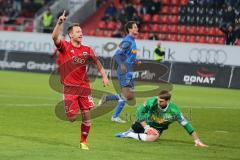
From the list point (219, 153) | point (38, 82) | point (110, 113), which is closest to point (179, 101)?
point (110, 113)

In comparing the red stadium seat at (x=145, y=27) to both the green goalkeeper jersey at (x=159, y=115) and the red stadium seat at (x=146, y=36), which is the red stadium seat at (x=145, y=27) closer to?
the red stadium seat at (x=146, y=36)

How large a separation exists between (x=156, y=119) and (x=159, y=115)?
0.57 ft

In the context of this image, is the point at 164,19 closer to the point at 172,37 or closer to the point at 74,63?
the point at 172,37

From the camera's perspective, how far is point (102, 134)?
16891mm

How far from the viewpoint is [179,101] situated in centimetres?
2659

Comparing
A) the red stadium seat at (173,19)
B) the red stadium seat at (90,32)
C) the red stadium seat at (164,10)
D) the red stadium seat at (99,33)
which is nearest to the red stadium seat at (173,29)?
the red stadium seat at (173,19)

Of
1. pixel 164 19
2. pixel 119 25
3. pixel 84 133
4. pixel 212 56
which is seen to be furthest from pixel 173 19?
pixel 84 133

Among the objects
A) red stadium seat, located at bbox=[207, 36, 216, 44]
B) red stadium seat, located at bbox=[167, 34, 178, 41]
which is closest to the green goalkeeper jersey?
red stadium seat, located at bbox=[207, 36, 216, 44]

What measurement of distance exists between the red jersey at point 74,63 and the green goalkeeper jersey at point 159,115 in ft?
5.44

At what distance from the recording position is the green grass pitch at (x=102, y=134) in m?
13.6

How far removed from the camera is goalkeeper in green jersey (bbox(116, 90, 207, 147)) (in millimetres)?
15293

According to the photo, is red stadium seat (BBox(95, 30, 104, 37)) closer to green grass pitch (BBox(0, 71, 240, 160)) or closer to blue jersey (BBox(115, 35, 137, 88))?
green grass pitch (BBox(0, 71, 240, 160))

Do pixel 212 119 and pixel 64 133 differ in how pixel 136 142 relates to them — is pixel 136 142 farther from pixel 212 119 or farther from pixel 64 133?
pixel 212 119

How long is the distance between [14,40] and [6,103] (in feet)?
64.6
